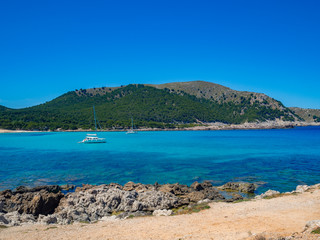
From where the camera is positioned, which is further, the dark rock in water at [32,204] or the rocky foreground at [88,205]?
the dark rock in water at [32,204]

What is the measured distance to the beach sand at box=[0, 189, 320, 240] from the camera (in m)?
11.3

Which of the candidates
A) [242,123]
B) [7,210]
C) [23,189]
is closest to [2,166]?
[23,189]

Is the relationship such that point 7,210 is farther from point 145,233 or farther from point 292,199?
point 292,199

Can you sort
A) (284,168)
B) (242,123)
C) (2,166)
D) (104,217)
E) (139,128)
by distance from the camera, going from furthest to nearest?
1. (242,123)
2. (139,128)
3. (2,166)
4. (284,168)
5. (104,217)

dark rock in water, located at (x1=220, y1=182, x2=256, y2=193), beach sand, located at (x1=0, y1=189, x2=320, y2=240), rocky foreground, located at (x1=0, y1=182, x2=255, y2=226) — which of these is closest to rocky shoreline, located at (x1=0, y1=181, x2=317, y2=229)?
rocky foreground, located at (x1=0, y1=182, x2=255, y2=226)

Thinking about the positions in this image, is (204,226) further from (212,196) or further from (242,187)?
(242,187)

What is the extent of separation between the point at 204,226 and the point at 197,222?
0.74m

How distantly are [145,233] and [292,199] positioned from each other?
34.5 feet

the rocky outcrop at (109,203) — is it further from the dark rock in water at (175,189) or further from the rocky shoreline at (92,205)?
the dark rock in water at (175,189)

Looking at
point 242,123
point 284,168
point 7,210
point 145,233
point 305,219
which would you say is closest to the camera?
point 145,233

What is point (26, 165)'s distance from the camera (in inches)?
1460

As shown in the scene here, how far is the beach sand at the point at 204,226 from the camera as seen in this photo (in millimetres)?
11327

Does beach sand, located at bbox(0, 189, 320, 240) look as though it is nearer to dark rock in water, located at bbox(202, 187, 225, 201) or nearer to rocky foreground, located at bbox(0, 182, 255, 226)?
rocky foreground, located at bbox(0, 182, 255, 226)

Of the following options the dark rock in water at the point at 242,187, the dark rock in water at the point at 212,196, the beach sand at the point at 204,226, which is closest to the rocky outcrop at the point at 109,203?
the beach sand at the point at 204,226
